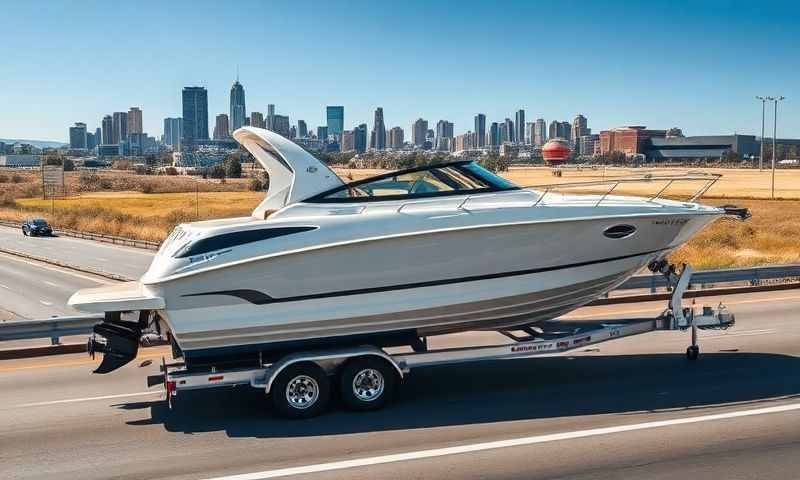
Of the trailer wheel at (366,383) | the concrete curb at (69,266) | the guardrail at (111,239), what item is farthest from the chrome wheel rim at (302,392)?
the guardrail at (111,239)

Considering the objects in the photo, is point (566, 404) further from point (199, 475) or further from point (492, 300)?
point (199, 475)

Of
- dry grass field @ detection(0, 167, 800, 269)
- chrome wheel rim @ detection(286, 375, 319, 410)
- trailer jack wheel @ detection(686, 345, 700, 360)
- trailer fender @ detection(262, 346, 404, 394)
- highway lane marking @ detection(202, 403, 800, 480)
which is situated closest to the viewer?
highway lane marking @ detection(202, 403, 800, 480)

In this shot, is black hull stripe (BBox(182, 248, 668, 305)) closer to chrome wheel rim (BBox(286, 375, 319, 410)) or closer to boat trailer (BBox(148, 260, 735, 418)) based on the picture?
boat trailer (BBox(148, 260, 735, 418))

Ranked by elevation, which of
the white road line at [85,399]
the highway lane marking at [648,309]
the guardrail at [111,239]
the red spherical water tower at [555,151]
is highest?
the red spherical water tower at [555,151]

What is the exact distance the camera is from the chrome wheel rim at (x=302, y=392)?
8.88 meters

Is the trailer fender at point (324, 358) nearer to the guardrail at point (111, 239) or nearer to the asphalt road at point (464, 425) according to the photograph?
the asphalt road at point (464, 425)

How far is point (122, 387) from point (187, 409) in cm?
142

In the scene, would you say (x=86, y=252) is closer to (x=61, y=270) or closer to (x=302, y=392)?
(x=61, y=270)

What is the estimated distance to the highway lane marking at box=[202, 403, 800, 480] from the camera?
7.26m

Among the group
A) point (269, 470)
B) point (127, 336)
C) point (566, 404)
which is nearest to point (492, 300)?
point (566, 404)

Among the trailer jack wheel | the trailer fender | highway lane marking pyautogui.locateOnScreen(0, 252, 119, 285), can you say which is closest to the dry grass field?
the trailer jack wheel

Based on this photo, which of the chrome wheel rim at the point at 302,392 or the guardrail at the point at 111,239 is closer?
the chrome wheel rim at the point at 302,392

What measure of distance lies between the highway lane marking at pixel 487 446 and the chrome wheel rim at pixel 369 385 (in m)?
1.48

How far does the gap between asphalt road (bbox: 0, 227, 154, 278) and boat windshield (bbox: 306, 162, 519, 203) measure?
68.7 feet
